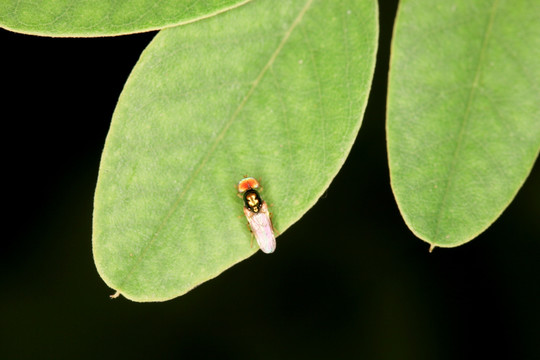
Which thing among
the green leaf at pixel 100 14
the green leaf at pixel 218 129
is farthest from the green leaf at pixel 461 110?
the green leaf at pixel 100 14

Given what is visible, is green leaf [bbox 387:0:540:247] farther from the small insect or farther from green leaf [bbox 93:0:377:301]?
the small insect

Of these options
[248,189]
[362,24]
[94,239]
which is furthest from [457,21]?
[94,239]

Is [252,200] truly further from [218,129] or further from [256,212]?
[218,129]

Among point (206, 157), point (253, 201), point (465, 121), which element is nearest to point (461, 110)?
point (465, 121)

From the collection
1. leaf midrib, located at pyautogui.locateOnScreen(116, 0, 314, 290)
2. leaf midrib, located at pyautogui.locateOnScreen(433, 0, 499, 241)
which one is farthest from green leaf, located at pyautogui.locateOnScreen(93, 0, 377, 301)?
leaf midrib, located at pyautogui.locateOnScreen(433, 0, 499, 241)

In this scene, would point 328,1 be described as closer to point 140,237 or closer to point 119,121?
point 119,121

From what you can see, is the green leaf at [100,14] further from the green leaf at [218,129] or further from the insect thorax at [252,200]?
the insect thorax at [252,200]

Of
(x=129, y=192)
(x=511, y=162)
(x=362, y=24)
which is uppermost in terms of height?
(x=362, y=24)
